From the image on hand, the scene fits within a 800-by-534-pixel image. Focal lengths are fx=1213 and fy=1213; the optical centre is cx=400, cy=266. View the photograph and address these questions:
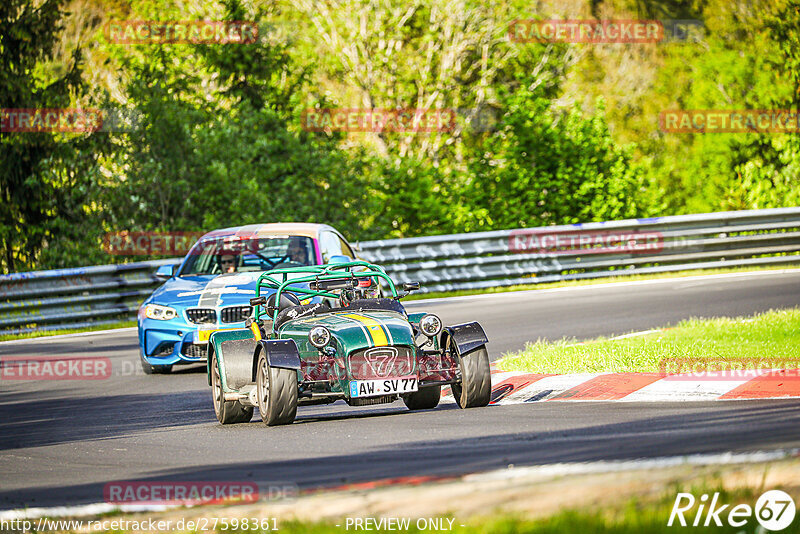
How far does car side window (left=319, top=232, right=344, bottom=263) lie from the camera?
13.9 meters

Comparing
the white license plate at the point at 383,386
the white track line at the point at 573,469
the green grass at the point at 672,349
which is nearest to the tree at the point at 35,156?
the green grass at the point at 672,349

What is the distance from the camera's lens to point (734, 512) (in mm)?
4957

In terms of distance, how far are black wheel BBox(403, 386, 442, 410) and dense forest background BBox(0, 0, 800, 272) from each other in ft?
48.9

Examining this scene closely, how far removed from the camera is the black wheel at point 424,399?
9852 millimetres

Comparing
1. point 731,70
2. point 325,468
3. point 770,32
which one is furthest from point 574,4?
point 325,468

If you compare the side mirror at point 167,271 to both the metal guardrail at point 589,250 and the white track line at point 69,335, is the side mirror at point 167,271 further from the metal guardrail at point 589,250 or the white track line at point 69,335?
the metal guardrail at point 589,250

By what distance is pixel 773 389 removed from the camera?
902 centimetres

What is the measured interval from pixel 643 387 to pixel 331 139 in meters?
20.0

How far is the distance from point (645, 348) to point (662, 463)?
5.40m

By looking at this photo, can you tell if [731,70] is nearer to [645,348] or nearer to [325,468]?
[645,348]

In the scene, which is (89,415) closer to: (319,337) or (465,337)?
(319,337)

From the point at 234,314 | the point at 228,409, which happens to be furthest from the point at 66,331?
the point at 228,409

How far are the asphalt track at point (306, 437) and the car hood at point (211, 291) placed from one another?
0.84 metres

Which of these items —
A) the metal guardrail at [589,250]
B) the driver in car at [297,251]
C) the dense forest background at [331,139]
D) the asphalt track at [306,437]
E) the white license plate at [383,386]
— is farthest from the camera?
the dense forest background at [331,139]
